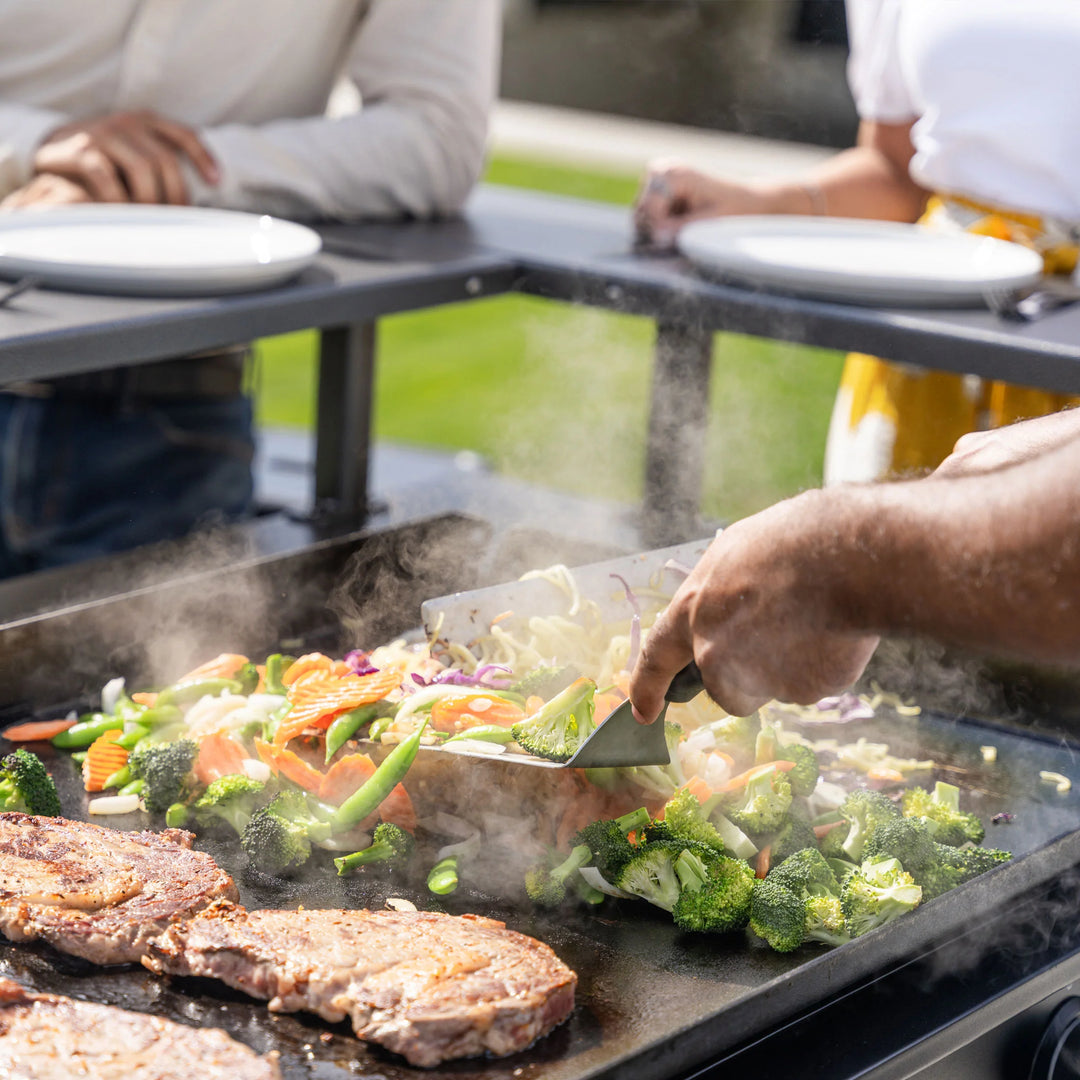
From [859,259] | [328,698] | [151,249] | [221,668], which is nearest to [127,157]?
[151,249]

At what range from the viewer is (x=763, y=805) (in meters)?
2.20

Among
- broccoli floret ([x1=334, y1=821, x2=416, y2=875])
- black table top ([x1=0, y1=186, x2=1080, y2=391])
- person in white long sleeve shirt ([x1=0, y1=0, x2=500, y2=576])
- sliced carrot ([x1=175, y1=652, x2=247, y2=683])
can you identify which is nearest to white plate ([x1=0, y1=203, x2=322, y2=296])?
black table top ([x1=0, y1=186, x2=1080, y2=391])

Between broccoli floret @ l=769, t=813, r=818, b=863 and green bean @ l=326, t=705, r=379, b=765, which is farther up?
green bean @ l=326, t=705, r=379, b=765

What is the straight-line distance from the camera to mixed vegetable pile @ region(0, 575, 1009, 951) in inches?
80.1

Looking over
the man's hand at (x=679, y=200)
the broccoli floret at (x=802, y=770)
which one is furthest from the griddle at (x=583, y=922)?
the man's hand at (x=679, y=200)

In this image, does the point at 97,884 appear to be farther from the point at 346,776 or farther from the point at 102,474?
the point at 102,474

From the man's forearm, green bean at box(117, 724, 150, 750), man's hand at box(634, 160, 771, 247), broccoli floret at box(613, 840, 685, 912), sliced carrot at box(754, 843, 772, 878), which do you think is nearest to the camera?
the man's forearm

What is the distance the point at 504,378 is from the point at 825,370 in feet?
7.44

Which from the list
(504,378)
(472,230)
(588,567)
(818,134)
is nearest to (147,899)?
(588,567)

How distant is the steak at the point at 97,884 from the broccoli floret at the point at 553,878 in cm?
42

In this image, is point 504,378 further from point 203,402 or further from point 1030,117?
point 1030,117

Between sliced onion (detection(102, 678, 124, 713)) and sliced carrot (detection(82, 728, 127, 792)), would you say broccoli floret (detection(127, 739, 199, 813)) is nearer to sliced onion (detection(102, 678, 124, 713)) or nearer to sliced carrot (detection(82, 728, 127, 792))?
sliced carrot (detection(82, 728, 127, 792))

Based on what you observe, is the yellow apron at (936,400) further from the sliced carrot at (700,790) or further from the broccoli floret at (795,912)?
the broccoli floret at (795,912)

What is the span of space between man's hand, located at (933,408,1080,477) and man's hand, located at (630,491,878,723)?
44cm
